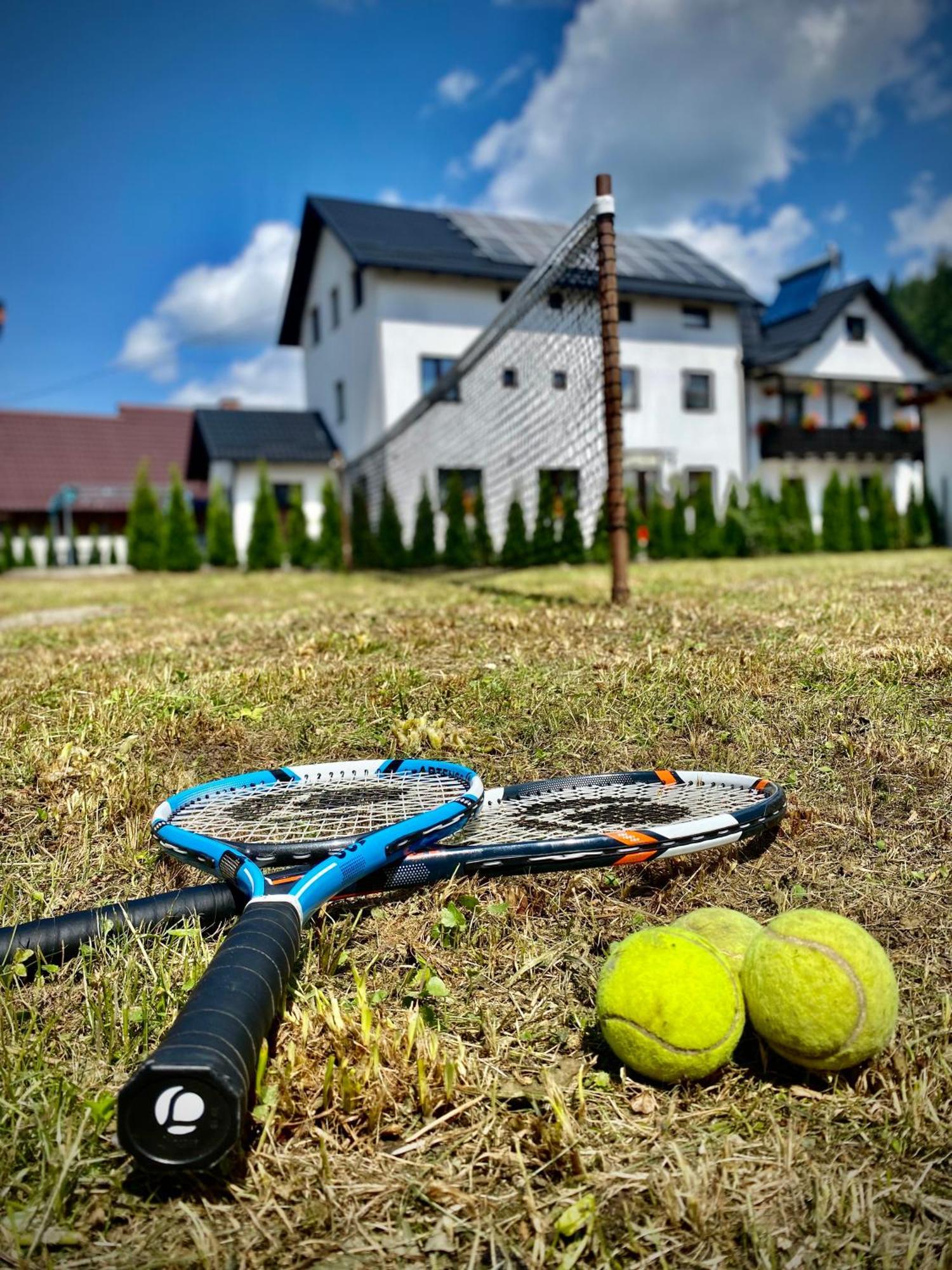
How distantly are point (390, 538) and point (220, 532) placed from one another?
7.18 meters

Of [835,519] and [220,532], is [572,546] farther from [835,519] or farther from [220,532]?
[220,532]

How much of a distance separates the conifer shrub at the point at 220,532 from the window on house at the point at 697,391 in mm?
13769

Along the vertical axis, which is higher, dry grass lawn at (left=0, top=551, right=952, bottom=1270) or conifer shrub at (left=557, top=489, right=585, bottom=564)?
conifer shrub at (left=557, top=489, right=585, bottom=564)

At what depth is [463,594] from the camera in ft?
24.6

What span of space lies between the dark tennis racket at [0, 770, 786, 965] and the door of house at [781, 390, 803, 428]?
3032cm

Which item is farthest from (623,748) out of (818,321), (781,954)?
(818,321)

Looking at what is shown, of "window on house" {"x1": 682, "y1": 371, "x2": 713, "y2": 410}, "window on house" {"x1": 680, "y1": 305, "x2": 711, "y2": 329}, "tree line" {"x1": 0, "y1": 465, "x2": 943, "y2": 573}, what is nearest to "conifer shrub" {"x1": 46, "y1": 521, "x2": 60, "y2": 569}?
"tree line" {"x1": 0, "y1": 465, "x2": 943, "y2": 573}

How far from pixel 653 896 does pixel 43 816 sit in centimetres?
179

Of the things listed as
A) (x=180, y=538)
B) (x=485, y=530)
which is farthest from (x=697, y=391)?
(x=180, y=538)

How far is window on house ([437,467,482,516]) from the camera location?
1897 cm

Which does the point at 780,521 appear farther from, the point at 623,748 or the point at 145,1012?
the point at 145,1012

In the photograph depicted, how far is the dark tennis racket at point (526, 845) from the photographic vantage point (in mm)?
1979

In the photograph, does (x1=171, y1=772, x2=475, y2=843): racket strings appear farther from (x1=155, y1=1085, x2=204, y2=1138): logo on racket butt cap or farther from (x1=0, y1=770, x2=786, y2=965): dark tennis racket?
(x1=155, y1=1085, x2=204, y2=1138): logo on racket butt cap

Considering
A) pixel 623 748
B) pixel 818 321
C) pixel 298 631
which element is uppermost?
pixel 818 321
